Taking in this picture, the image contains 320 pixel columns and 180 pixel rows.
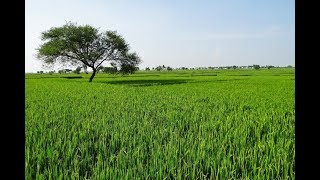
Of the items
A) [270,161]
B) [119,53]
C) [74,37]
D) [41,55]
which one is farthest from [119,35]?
[270,161]

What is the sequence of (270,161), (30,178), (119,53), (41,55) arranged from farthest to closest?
1. (119,53)
2. (41,55)
3. (270,161)
4. (30,178)

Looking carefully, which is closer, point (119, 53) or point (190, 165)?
point (190, 165)

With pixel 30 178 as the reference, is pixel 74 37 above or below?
above
